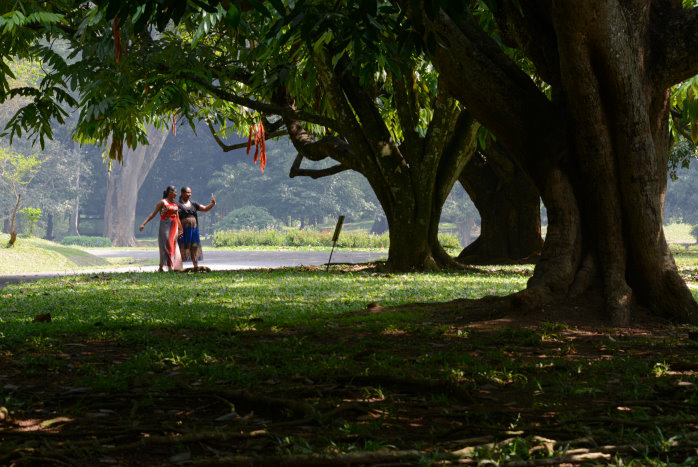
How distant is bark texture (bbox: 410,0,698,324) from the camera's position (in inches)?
286

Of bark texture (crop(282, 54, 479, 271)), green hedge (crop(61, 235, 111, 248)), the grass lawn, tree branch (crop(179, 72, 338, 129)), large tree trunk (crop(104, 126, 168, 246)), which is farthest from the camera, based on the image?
large tree trunk (crop(104, 126, 168, 246))

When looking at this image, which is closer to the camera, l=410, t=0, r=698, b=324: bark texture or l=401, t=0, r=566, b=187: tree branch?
l=410, t=0, r=698, b=324: bark texture

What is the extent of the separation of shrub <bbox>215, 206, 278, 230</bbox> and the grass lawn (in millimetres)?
48863

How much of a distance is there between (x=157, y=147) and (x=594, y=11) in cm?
5042

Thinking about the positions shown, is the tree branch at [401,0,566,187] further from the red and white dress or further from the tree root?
the red and white dress

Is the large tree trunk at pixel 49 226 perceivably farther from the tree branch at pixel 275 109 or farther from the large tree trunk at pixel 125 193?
the tree branch at pixel 275 109

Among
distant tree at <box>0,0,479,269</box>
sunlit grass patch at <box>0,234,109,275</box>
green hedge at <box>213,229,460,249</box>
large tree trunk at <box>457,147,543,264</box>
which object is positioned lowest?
sunlit grass patch at <box>0,234,109,275</box>

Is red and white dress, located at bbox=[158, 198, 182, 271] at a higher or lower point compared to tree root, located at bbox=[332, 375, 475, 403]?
higher

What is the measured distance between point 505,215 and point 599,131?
516 inches

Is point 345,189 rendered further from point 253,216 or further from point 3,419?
point 3,419

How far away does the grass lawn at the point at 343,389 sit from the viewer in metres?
3.33

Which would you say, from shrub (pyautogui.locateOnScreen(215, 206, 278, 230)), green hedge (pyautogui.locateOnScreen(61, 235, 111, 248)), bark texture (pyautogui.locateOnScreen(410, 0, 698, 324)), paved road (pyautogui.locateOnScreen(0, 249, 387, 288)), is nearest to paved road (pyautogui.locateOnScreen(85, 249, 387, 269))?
paved road (pyautogui.locateOnScreen(0, 249, 387, 288))

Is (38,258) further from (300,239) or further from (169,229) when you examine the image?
(300,239)

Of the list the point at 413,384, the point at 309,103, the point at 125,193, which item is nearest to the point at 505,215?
the point at 309,103
